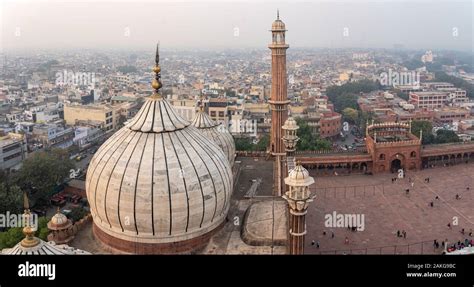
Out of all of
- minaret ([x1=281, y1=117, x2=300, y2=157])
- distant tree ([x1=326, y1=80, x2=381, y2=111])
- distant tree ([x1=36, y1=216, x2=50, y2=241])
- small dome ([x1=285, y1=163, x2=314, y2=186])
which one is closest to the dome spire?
small dome ([x1=285, y1=163, x2=314, y2=186])

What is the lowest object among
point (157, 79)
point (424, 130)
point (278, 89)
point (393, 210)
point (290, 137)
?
point (393, 210)

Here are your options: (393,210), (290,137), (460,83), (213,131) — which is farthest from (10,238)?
(460,83)

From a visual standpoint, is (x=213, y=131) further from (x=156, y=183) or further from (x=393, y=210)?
(x=393, y=210)

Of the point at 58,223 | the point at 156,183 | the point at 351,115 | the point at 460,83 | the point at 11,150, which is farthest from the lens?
the point at 460,83

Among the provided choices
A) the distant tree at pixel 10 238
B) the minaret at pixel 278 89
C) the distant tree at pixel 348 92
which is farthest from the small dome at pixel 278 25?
the distant tree at pixel 348 92

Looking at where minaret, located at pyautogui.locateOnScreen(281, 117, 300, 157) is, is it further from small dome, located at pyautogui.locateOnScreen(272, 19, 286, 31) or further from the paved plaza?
small dome, located at pyautogui.locateOnScreen(272, 19, 286, 31)

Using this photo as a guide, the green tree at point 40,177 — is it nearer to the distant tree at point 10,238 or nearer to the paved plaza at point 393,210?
the distant tree at point 10,238
